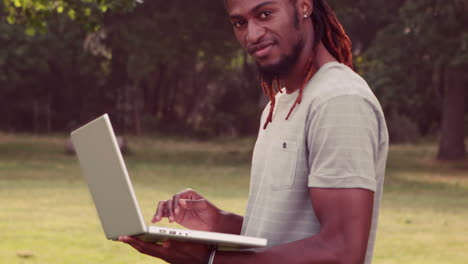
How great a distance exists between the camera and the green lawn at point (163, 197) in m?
11.8

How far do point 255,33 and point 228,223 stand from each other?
2.72ft

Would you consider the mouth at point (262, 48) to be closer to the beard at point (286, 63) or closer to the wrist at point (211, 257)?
the beard at point (286, 63)

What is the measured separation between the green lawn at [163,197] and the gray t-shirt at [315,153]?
8.08 m

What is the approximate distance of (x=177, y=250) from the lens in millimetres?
2668

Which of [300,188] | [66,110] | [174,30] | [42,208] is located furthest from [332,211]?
[66,110]

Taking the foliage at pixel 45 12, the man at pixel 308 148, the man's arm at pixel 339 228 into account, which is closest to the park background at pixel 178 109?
the foliage at pixel 45 12

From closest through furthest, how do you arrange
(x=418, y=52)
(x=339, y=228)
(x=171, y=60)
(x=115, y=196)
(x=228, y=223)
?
(x=339, y=228) < (x=115, y=196) < (x=228, y=223) < (x=418, y=52) < (x=171, y=60)

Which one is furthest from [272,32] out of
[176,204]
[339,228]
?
[176,204]

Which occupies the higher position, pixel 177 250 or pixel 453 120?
pixel 177 250

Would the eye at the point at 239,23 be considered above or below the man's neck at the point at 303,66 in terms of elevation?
above

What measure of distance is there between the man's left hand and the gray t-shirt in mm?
220

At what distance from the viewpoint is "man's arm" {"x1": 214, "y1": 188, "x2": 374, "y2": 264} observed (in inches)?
101

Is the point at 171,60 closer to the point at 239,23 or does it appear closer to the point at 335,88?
the point at 239,23

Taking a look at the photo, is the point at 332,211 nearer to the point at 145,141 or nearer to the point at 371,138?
the point at 371,138
